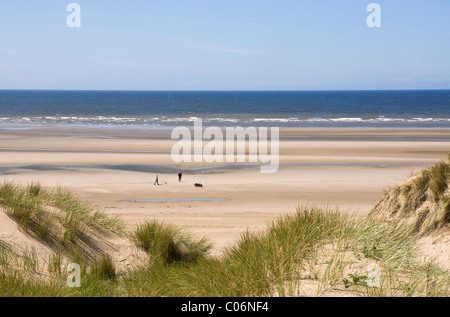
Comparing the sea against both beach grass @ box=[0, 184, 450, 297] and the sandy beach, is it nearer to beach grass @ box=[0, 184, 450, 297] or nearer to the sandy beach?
the sandy beach

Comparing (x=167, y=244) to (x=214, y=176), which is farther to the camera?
(x=214, y=176)

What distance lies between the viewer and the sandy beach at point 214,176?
14.6m

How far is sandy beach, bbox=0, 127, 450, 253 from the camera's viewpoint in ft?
47.8

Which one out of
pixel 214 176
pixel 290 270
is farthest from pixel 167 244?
pixel 214 176

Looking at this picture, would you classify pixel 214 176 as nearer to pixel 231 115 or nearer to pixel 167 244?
pixel 167 244

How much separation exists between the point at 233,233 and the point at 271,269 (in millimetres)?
6151

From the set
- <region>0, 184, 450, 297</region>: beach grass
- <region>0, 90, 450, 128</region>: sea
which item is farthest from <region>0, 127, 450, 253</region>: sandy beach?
<region>0, 90, 450, 128</region>: sea

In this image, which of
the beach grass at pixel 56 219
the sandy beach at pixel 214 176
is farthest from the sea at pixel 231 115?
the beach grass at pixel 56 219

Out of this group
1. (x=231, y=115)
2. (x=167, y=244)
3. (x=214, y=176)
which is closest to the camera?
(x=167, y=244)

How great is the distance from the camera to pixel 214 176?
2183cm

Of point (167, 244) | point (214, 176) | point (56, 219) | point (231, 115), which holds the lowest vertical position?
point (214, 176)

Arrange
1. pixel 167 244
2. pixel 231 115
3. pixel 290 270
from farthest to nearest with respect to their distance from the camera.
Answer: pixel 231 115 → pixel 167 244 → pixel 290 270

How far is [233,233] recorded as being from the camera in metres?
11.4

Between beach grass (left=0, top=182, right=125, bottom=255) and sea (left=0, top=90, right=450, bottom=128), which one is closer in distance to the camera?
beach grass (left=0, top=182, right=125, bottom=255)
